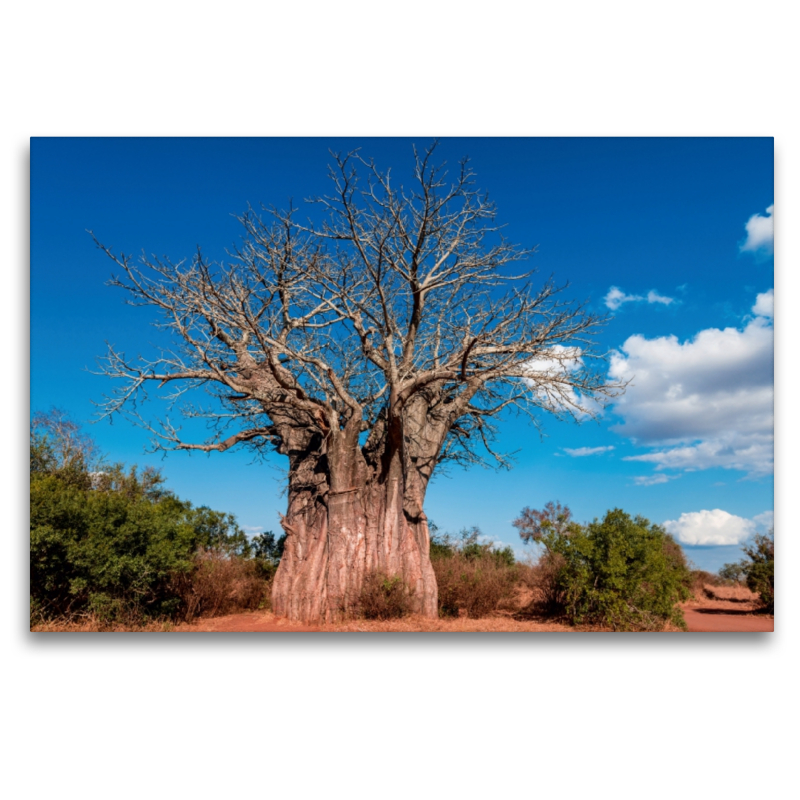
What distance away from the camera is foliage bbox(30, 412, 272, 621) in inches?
197

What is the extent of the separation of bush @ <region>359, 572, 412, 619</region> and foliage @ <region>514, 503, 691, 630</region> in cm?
155

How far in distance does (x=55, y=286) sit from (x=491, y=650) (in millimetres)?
4361

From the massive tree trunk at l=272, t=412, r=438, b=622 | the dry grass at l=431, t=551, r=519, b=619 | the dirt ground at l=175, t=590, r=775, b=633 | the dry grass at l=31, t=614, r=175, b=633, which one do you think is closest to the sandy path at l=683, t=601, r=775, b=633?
the dirt ground at l=175, t=590, r=775, b=633

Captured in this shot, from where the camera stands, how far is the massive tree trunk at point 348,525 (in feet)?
20.8

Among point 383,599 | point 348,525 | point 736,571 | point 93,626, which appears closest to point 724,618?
point 736,571

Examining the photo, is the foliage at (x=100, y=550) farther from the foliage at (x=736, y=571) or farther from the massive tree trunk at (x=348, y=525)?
the foliage at (x=736, y=571)

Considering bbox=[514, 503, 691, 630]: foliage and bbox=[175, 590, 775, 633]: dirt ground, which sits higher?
bbox=[514, 503, 691, 630]: foliage

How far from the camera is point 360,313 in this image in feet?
19.5

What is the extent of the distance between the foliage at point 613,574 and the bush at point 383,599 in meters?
1.55

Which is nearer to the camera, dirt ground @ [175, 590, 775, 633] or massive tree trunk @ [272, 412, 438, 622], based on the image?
dirt ground @ [175, 590, 775, 633]

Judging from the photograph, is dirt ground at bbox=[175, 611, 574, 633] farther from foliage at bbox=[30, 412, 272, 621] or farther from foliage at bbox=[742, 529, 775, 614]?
foliage at bbox=[742, 529, 775, 614]

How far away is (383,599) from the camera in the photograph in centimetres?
595
